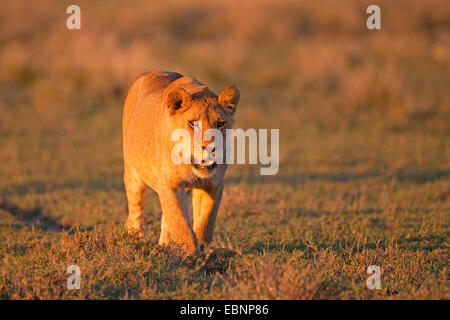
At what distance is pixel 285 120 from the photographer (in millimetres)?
11828

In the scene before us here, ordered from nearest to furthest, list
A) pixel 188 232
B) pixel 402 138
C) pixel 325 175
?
pixel 188 232
pixel 325 175
pixel 402 138

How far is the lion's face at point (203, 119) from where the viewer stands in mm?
4457

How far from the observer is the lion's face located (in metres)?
4.46

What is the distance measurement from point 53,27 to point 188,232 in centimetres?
1669

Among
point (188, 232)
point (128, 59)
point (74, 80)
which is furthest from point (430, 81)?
point (188, 232)

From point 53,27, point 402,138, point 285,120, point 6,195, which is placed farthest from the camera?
point 53,27

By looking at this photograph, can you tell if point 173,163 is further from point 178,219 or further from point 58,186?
point 58,186

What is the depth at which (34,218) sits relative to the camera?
6.91 metres

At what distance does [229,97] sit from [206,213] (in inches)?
37.8

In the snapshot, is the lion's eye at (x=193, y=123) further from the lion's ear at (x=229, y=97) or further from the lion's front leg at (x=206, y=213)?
the lion's front leg at (x=206, y=213)

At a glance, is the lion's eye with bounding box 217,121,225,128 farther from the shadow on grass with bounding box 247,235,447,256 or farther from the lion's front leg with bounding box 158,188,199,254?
the shadow on grass with bounding box 247,235,447,256

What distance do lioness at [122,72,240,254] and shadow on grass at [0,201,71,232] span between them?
1.26m

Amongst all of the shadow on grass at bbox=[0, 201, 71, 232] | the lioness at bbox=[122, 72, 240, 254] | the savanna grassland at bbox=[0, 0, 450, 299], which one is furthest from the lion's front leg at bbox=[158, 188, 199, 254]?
the shadow on grass at bbox=[0, 201, 71, 232]
